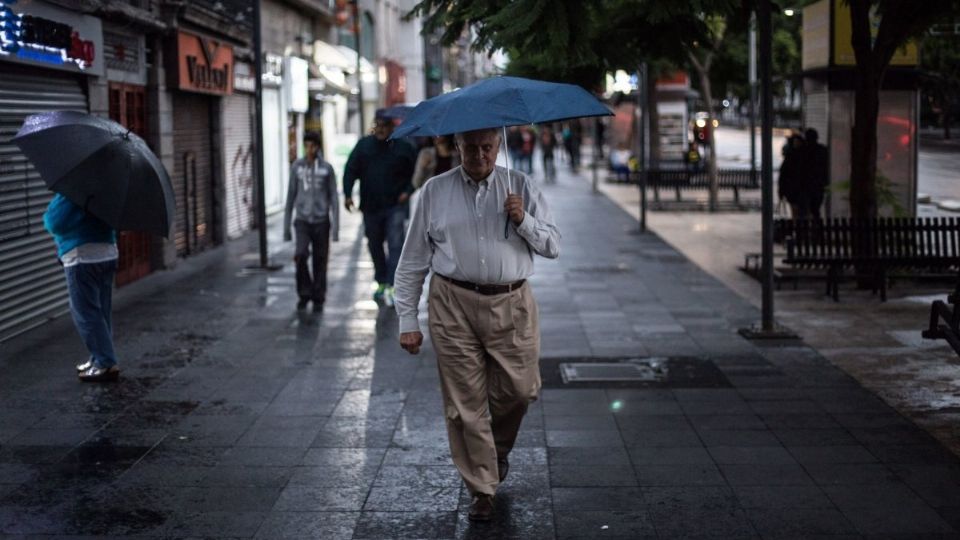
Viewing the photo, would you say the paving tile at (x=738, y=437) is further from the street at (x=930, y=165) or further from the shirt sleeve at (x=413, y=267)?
the street at (x=930, y=165)

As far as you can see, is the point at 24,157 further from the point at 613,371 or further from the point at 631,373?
the point at 631,373

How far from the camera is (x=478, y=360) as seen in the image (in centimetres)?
626

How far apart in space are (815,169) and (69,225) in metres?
11.8

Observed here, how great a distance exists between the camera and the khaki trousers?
6.16 m

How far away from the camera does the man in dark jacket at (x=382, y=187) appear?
45.1 ft

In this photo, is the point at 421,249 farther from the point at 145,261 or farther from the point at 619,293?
A: the point at 145,261

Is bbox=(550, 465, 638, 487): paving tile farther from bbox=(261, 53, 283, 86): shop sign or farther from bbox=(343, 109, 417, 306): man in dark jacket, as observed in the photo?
bbox=(261, 53, 283, 86): shop sign

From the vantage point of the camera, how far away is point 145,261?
1662 cm

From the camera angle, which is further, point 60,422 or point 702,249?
point 702,249

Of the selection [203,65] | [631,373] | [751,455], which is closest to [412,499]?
[751,455]

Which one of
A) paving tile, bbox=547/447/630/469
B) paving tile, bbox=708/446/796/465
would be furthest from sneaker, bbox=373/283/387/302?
paving tile, bbox=708/446/796/465

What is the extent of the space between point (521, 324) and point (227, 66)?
51.9 ft

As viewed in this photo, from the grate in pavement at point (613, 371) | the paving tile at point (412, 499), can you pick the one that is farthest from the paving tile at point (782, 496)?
the grate in pavement at point (613, 371)

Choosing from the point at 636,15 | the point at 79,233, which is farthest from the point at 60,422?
the point at 636,15
